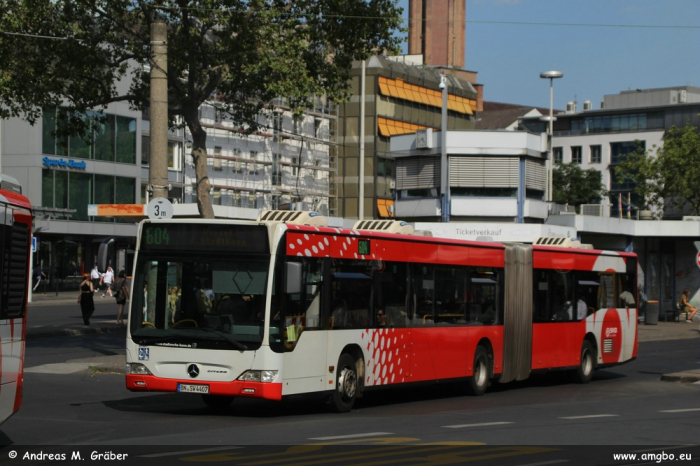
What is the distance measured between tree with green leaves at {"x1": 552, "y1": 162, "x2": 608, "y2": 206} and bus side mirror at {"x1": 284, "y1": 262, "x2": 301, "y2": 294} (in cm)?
9731

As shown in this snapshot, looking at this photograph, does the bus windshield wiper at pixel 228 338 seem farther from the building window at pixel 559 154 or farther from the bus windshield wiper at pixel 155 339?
the building window at pixel 559 154

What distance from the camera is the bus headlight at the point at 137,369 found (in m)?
14.1

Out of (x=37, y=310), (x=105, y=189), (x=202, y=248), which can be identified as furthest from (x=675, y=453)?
(x=105, y=189)

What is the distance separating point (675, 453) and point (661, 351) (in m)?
22.4

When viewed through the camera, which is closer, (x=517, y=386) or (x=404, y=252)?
(x=404, y=252)

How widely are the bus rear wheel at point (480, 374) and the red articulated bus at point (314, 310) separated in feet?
0.12

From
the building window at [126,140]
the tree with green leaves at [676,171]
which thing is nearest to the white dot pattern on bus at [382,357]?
the building window at [126,140]

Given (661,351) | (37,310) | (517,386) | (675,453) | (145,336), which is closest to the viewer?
(675,453)

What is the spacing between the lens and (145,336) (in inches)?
558

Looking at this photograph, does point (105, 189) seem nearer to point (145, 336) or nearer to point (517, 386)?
point (517, 386)

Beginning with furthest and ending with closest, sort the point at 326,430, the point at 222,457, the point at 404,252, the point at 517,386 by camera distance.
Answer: the point at 517,386
the point at 404,252
the point at 326,430
the point at 222,457

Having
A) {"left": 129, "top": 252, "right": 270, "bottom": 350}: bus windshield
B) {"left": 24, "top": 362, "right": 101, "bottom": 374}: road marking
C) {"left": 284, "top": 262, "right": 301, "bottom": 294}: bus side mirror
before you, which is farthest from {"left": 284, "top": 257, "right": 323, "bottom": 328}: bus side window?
{"left": 24, "top": 362, "right": 101, "bottom": 374}: road marking

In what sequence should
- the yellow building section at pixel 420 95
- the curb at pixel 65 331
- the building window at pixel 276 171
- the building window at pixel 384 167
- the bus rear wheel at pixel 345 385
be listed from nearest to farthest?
the bus rear wheel at pixel 345 385
the curb at pixel 65 331
the building window at pixel 276 171
the yellow building section at pixel 420 95
the building window at pixel 384 167

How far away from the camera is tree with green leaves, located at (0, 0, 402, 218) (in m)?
23.9
